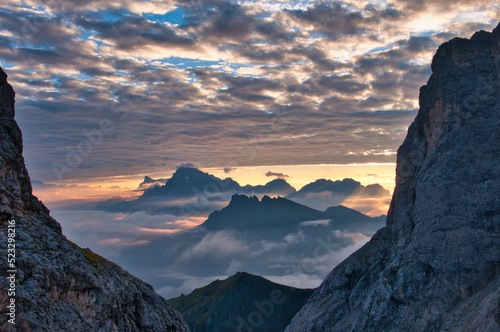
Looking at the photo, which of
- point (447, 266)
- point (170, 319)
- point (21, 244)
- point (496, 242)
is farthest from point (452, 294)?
point (21, 244)

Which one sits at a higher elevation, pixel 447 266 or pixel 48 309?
pixel 48 309

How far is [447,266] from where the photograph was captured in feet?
627

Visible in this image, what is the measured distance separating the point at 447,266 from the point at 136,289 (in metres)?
171

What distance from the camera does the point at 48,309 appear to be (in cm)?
4825

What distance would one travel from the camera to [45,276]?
164 feet

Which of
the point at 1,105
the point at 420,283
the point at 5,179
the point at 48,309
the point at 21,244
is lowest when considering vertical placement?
the point at 420,283

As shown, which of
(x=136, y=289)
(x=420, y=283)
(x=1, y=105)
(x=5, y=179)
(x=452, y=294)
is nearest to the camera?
(x=5, y=179)

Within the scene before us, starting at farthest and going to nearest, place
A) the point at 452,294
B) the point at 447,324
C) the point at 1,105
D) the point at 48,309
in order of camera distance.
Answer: the point at 452,294 < the point at 447,324 < the point at 1,105 < the point at 48,309

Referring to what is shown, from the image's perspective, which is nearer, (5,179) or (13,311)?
(13,311)

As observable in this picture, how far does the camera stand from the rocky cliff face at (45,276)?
4627 centimetres

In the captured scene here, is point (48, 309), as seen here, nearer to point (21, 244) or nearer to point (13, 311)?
point (13, 311)

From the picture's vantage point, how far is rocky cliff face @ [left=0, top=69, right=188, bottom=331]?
4627 centimetres

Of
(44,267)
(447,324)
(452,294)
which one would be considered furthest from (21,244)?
(452,294)

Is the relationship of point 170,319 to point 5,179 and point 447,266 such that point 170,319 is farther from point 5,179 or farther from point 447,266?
point 447,266
